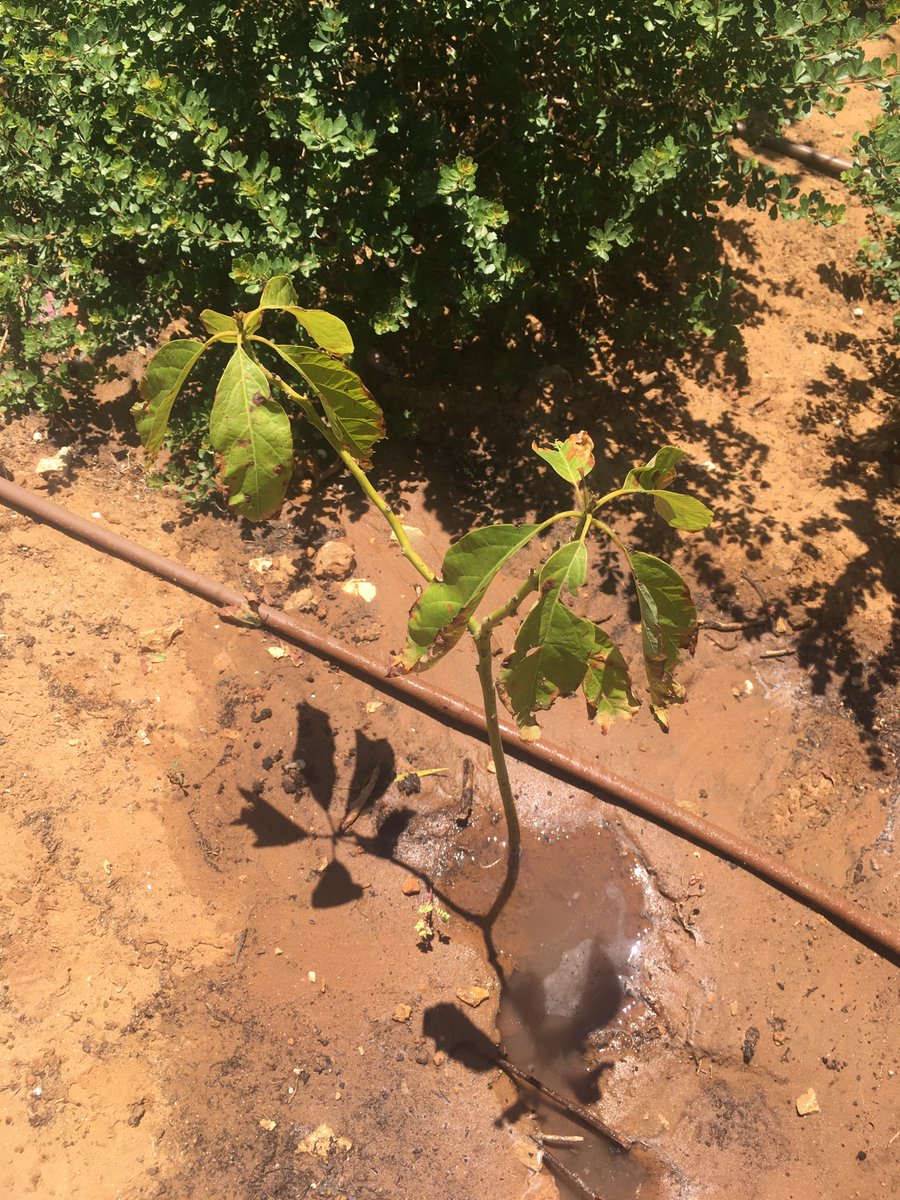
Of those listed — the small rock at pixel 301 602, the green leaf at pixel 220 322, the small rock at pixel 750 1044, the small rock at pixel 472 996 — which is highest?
the green leaf at pixel 220 322

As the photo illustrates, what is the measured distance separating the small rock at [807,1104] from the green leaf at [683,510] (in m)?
2.50

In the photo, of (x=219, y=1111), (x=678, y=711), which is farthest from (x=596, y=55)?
(x=219, y=1111)

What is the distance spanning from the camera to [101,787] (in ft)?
11.2

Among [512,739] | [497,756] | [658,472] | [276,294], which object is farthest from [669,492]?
[512,739]

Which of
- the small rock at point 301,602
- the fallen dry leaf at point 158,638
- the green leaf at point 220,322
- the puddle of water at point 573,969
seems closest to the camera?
the green leaf at point 220,322

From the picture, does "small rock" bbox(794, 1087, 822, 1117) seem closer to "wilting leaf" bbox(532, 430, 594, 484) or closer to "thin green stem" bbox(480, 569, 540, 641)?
"thin green stem" bbox(480, 569, 540, 641)

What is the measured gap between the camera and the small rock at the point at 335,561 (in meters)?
3.95

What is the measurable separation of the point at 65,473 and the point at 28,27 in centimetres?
196

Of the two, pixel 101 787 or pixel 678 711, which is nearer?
pixel 101 787

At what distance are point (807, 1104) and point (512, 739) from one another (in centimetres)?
172

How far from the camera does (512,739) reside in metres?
3.46

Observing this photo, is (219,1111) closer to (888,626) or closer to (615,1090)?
(615,1090)

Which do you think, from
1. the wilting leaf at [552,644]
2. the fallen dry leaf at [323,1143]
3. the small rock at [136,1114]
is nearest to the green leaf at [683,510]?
the wilting leaf at [552,644]

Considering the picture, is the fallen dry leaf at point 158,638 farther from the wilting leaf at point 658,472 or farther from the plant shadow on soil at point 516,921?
the wilting leaf at point 658,472
